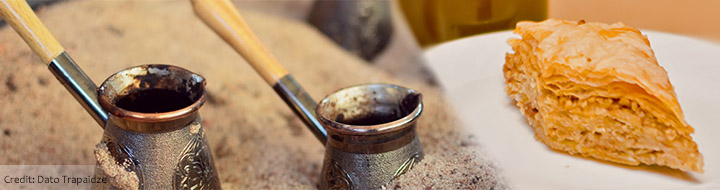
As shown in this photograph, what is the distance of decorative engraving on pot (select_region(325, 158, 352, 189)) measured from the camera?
0.64 metres

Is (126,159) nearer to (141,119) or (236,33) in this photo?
(141,119)

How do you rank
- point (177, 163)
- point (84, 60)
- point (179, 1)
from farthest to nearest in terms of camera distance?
point (179, 1), point (84, 60), point (177, 163)

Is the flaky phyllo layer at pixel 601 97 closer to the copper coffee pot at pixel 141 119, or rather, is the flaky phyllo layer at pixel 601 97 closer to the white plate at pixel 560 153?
the white plate at pixel 560 153

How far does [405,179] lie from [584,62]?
0.69 feet

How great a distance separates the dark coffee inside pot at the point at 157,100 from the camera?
2.14 ft

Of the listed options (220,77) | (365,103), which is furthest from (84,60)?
(365,103)

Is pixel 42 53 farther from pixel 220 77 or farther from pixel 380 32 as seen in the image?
pixel 380 32

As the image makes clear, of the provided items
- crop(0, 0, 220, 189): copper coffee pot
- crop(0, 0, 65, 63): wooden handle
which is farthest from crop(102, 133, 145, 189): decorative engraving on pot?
crop(0, 0, 65, 63): wooden handle

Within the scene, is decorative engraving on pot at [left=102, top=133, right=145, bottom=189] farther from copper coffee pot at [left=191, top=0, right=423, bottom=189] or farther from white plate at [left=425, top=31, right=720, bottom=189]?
white plate at [left=425, top=31, right=720, bottom=189]

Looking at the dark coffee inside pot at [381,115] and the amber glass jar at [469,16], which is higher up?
the amber glass jar at [469,16]

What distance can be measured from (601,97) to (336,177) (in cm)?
26

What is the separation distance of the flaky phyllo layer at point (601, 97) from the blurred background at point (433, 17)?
0.01 m

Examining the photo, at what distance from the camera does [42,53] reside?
64 centimetres

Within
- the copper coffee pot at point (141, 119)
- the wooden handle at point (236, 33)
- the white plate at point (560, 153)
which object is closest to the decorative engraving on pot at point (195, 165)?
the copper coffee pot at point (141, 119)
